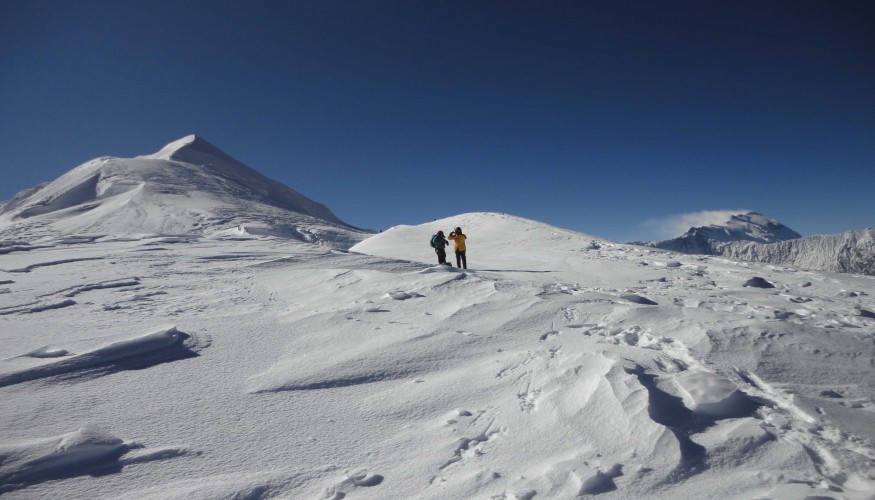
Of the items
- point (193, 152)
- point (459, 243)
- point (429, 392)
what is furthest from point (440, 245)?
point (193, 152)

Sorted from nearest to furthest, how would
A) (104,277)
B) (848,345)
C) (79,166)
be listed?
(848,345)
(104,277)
(79,166)

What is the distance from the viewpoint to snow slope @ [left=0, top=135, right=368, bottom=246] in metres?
28.7

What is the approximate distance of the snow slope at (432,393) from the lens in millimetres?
3066

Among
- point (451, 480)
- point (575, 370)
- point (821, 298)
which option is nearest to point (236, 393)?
point (451, 480)

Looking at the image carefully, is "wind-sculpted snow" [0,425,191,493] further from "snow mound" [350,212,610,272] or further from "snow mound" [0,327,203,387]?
"snow mound" [350,212,610,272]

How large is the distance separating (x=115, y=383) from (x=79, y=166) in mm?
64864

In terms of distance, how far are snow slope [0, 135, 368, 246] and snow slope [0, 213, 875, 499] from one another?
14231 mm

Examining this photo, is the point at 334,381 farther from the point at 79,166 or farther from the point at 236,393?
the point at 79,166

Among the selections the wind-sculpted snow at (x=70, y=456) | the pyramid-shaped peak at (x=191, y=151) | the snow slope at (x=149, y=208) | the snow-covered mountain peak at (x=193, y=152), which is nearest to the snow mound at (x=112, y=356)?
the wind-sculpted snow at (x=70, y=456)

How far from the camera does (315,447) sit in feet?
11.5

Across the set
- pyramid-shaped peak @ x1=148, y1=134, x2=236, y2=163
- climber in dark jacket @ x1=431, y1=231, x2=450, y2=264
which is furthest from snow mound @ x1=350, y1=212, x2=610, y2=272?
pyramid-shaped peak @ x1=148, y1=134, x2=236, y2=163

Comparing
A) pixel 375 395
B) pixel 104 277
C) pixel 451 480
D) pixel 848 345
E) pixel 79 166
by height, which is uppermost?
pixel 79 166

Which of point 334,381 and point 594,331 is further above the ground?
point 594,331

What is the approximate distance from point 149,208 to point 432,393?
3830cm
